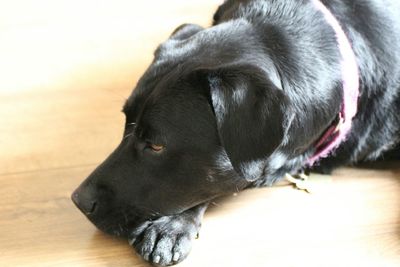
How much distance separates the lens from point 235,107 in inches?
50.6

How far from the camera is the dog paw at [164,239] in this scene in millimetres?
1435

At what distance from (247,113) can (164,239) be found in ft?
1.24

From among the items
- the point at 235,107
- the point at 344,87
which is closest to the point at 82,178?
the point at 235,107

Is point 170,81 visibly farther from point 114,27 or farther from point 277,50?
point 114,27

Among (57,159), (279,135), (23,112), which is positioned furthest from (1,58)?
(279,135)

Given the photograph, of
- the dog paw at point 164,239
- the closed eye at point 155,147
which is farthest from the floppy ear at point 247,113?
the dog paw at point 164,239

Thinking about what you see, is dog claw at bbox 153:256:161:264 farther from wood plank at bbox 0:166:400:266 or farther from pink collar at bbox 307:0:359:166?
pink collar at bbox 307:0:359:166

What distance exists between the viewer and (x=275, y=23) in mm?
1492

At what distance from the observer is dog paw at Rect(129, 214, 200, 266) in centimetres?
143

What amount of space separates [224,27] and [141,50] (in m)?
0.94

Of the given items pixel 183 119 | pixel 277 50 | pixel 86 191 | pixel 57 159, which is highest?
pixel 277 50

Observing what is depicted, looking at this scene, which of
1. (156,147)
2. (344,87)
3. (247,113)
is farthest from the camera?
(344,87)

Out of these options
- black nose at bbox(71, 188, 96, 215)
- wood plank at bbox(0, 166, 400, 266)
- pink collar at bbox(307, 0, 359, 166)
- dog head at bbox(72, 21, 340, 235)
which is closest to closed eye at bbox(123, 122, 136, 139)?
dog head at bbox(72, 21, 340, 235)

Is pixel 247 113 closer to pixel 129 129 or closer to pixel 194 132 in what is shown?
pixel 194 132
